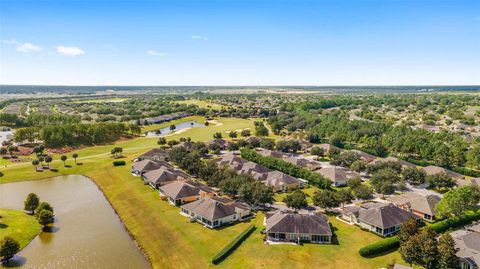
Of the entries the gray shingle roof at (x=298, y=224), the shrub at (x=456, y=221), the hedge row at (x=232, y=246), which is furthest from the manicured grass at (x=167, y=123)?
the shrub at (x=456, y=221)

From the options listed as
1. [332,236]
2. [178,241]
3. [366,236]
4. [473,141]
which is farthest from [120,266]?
[473,141]

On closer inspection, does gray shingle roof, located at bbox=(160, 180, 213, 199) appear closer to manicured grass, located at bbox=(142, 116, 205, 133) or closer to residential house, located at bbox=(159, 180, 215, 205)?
residential house, located at bbox=(159, 180, 215, 205)

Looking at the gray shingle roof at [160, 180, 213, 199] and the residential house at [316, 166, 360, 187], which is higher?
the gray shingle roof at [160, 180, 213, 199]

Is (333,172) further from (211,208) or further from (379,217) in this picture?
(211,208)

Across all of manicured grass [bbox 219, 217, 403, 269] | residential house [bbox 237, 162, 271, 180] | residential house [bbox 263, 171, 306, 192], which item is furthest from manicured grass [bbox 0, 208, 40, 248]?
residential house [bbox 263, 171, 306, 192]

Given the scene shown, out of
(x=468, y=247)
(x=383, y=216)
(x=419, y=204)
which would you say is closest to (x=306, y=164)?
(x=419, y=204)

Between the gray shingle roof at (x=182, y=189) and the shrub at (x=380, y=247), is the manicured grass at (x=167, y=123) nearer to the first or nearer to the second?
the gray shingle roof at (x=182, y=189)

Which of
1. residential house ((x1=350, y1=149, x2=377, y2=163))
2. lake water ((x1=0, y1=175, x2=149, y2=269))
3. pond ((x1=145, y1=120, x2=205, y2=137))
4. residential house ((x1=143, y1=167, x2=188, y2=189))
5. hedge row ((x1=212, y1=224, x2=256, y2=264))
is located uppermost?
residential house ((x1=143, y1=167, x2=188, y2=189))
